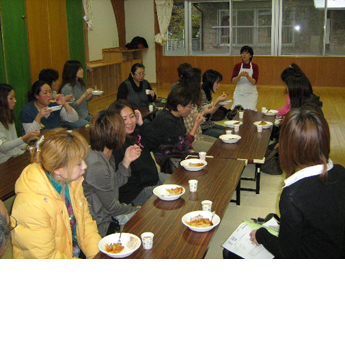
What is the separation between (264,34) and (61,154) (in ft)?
36.4

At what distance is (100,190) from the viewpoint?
2.47m

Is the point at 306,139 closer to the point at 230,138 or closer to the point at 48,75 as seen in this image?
the point at 230,138

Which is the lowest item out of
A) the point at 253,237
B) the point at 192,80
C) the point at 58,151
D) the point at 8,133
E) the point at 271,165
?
the point at 271,165

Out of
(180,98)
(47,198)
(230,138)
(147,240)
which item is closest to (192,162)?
(180,98)

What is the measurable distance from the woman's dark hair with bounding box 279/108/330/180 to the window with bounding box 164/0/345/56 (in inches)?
423

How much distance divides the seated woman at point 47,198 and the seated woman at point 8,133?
1.70 metres

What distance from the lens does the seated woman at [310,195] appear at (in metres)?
1.69

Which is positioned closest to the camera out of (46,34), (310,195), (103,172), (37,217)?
(310,195)

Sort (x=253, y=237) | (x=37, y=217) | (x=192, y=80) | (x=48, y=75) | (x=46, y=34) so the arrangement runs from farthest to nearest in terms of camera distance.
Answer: (x=46, y=34) < (x=48, y=75) < (x=192, y=80) < (x=253, y=237) < (x=37, y=217)

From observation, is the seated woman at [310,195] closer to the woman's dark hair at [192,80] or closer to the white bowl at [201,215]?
the white bowl at [201,215]

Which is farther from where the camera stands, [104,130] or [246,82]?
[246,82]

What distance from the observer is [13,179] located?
285cm

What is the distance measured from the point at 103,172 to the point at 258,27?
10.6 m

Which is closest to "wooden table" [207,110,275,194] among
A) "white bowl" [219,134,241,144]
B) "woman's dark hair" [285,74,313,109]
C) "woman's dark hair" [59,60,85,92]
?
"white bowl" [219,134,241,144]
